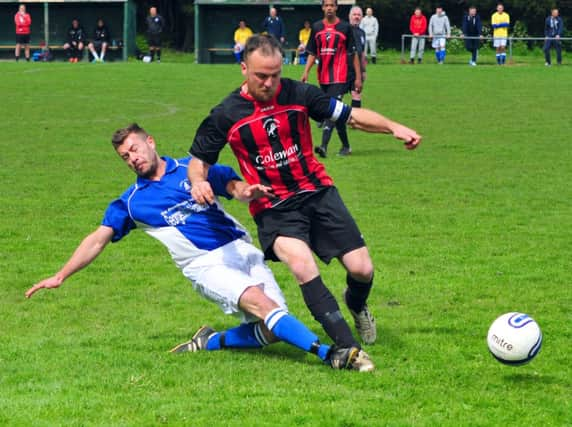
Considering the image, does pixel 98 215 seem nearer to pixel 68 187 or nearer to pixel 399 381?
pixel 68 187

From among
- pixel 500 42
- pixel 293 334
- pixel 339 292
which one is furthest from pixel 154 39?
pixel 293 334

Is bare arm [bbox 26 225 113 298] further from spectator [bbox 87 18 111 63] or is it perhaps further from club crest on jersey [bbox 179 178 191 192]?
spectator [bbox 87 18 111 63]

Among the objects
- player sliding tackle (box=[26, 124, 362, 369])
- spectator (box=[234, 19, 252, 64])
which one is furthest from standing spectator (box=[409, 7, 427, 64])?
player sliding tackle (box=[26, 124, 362, 369])

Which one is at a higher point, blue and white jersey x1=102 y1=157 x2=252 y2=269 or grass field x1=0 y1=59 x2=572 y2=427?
blue and white jersey x1=102 y1=157 x2=252 y2=269

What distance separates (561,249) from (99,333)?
4621mm

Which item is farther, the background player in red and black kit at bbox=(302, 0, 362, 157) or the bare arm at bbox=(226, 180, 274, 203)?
the background player in red and black kit at bbox=(302, 0, 362, 157)

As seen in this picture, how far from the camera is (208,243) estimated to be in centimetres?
652

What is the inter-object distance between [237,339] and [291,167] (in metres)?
1.16

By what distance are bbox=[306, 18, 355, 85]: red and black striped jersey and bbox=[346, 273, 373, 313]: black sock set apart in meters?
9.23

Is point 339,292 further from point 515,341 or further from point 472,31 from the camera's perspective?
point 472,31

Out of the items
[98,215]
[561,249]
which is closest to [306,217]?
[561,249]

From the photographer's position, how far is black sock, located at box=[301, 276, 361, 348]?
6.11m

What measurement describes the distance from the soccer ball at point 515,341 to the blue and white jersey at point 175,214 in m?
1.77

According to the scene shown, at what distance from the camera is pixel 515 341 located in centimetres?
589
